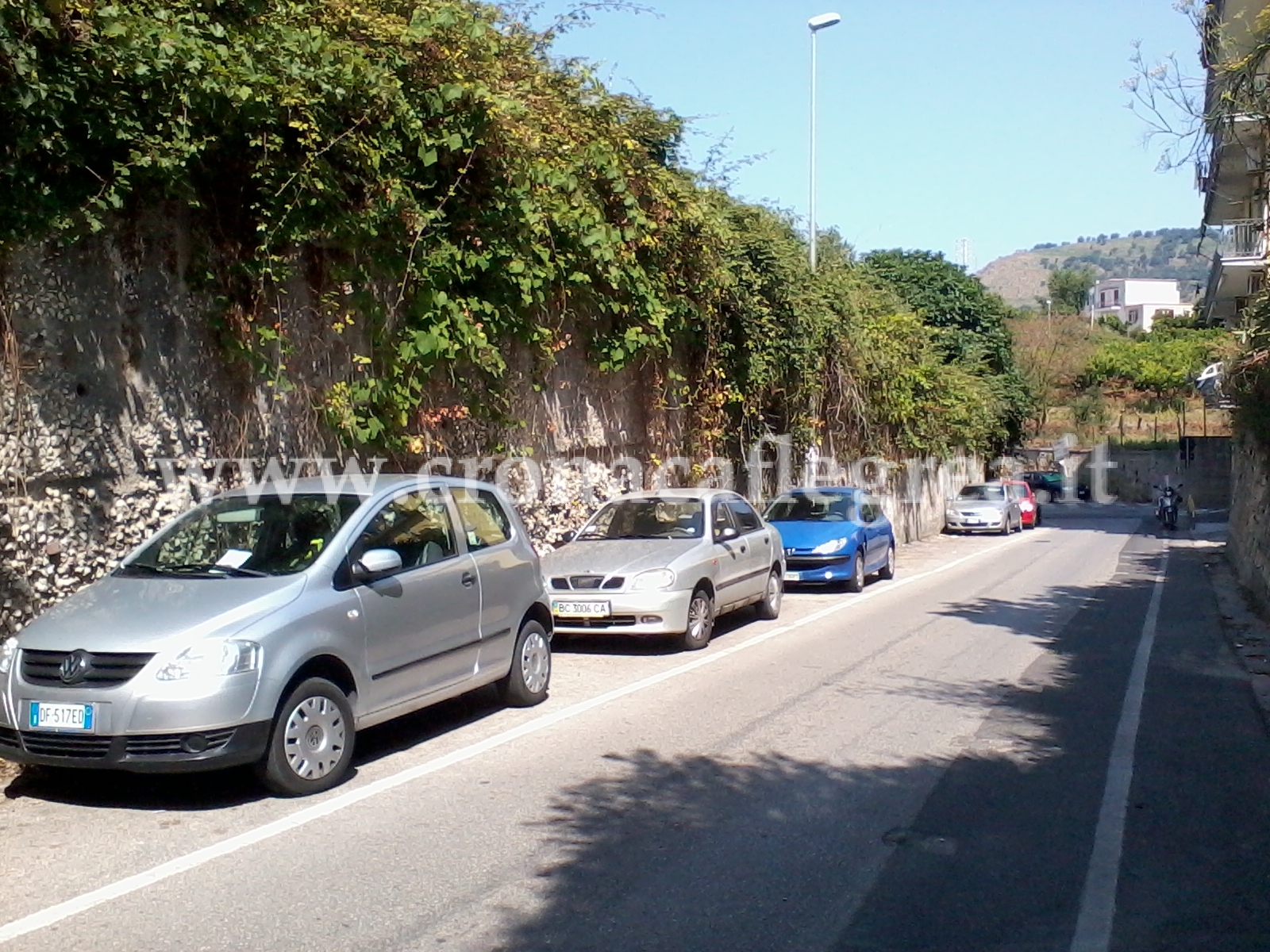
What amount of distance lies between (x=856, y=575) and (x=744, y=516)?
4.38m

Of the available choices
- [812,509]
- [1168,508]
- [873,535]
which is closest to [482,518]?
[812,509]

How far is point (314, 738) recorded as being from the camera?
6984 millimetres

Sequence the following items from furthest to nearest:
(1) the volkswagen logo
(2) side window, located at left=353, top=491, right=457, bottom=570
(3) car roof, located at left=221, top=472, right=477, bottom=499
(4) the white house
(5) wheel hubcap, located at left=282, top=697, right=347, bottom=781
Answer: (4) the white house < (3) car roof, located at left=221, top=472, right=477, bottom=499 < (2) side window, located at left=353, top=491, right=457, bottom=570 < (5) wheel hubcap, located at left=282, top=697, right=347, bottom=781 < (1) the volkswagen logo

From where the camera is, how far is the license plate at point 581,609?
39.3ft

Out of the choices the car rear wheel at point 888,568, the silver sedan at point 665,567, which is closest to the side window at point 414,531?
the silver sedan at point 665,567

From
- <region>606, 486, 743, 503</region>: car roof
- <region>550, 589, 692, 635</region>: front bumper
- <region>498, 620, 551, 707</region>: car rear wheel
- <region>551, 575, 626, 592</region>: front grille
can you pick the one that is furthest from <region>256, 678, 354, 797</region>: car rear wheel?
<region>606, 486, 743, 503</region>: car roof

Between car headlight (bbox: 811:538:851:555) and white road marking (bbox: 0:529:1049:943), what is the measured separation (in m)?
5.39

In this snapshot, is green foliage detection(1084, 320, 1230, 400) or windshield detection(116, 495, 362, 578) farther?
green foliage detection(1084, 320, 1230, 400)

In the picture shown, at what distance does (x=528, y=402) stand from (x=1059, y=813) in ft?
32.3

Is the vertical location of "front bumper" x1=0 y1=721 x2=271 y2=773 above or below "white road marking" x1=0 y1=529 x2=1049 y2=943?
above

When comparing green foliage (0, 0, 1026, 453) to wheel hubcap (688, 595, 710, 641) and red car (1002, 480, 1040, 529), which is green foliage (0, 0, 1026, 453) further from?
red car (1002, 480, 1040, 529)

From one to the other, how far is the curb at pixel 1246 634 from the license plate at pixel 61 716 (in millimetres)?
7945

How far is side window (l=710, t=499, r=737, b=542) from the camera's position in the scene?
13477 mm

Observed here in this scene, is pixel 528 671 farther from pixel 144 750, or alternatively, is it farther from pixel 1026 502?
pixel 1026 502
